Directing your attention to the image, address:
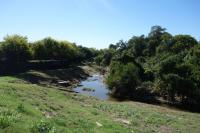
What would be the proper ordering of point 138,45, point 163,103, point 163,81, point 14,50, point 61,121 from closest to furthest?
point 61,121
point 163,103
point 163,81
point 14,50
point 138,45

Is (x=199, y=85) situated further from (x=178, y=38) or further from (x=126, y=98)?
(x=178, y=38)

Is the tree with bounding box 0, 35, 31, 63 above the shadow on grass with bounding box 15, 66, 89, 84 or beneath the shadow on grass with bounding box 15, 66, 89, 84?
above

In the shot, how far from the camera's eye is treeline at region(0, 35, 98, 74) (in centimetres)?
6994

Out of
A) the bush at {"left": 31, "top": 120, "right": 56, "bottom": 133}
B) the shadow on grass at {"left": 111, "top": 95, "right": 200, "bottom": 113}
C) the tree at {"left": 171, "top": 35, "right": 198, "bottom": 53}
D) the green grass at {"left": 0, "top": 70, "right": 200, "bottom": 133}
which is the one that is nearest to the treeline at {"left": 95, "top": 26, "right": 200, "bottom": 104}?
the shadow on grass at {"left": 111, "top": 95, "right": 200, "bottom": 113}

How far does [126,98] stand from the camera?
2223 inches

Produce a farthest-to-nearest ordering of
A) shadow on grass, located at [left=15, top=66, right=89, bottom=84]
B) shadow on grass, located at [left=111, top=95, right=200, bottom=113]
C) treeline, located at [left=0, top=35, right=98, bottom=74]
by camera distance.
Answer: treeline, located at [left=0, top=35, right=98, bottom=74], shadow on grass, located at [left=15, top=66, right=89, bottom=84], shadow on grass, located at [left=111, top=95, right=200, bottom=113]

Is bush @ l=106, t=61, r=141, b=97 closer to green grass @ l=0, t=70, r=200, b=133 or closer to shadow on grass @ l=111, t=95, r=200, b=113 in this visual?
shadow on grass @ l=111, t=95, r=200, b=113

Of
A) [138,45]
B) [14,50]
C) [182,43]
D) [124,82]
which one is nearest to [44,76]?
[14,50]

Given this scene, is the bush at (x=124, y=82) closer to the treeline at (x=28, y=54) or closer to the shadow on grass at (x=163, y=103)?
the shadow on grass at (x=163, y=103)

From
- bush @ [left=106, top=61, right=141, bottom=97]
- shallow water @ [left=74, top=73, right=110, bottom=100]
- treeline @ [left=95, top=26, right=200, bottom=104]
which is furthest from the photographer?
bush @ [left=106, top=61, right=141, bottom=97]

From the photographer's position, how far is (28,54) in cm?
7594

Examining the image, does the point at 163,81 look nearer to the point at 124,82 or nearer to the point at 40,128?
the point at 124,82

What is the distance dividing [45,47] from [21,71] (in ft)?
86.7

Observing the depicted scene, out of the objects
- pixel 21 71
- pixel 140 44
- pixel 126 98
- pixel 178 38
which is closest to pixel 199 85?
pixel 126 98
